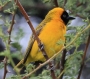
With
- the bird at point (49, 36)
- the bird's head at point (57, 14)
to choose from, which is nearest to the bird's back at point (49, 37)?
the bird at point (49, 36)

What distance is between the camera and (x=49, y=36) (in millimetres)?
3383

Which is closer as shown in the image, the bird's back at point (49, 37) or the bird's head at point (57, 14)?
the bird's back at point (49, 37)

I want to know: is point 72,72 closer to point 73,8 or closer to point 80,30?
point 73,8

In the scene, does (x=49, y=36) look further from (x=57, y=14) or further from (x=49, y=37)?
(x=57, y=14)

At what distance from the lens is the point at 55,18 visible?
373 cm

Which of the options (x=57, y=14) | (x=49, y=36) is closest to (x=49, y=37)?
(x=49, y=36)

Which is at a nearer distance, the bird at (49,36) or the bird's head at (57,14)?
the bird at (49,36)

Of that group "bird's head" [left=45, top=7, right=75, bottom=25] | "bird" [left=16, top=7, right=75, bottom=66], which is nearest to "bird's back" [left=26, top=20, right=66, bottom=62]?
"bird" [left=16, top=7, right=75, bottom=66]

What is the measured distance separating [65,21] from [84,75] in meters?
1.11

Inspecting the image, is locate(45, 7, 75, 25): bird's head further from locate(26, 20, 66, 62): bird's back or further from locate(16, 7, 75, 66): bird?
locate(26, 20, 66, 62): bird's back

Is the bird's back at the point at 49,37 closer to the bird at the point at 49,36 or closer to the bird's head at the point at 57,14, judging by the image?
the bird at the point at 49,36

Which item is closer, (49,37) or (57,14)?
(49,37)

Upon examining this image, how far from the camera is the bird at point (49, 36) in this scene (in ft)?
10.9

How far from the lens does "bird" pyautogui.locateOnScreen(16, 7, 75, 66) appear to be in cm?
334
